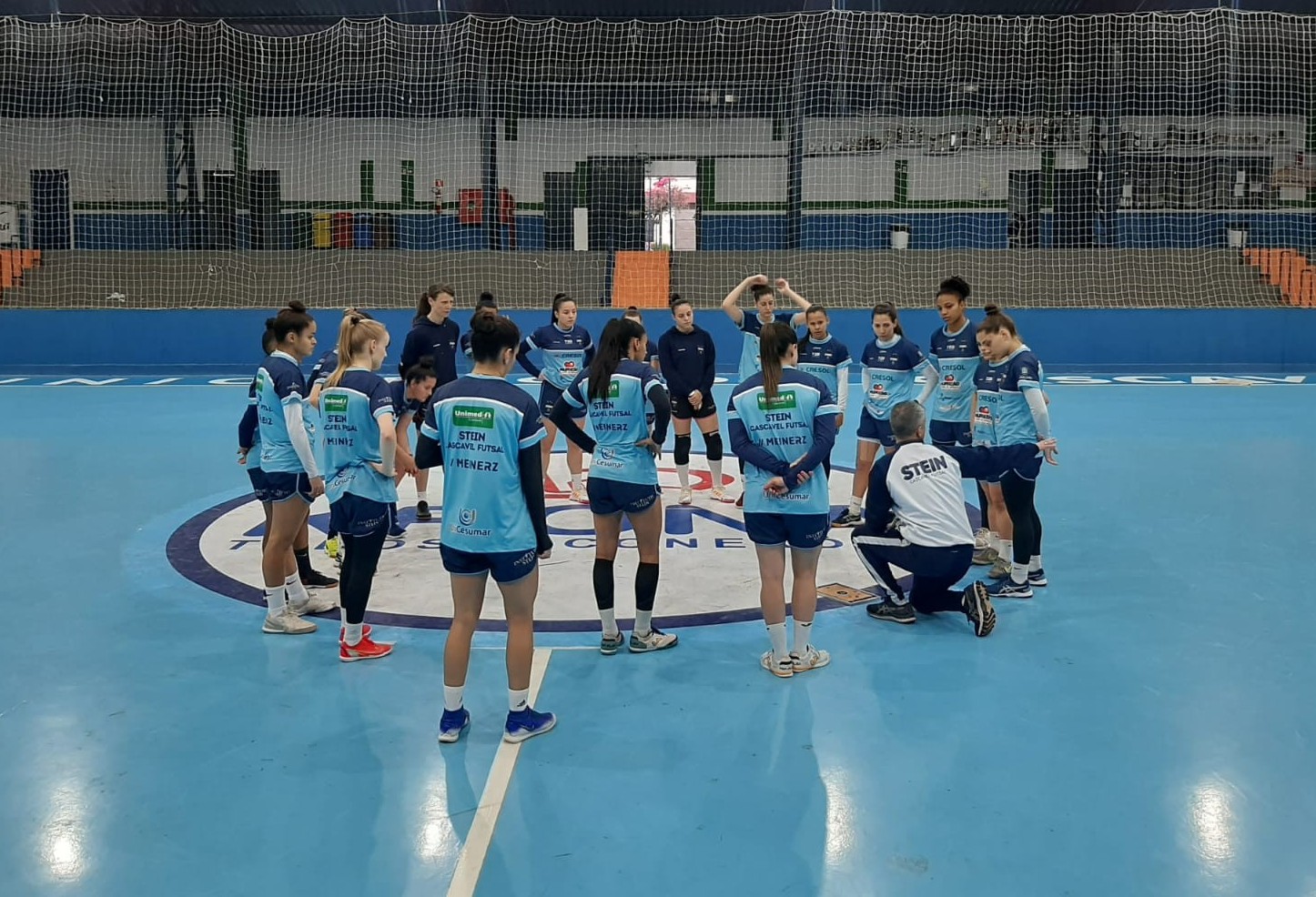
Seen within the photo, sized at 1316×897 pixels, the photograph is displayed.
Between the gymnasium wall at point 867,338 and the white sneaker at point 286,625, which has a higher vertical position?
the gymnasium wall at point 867,338

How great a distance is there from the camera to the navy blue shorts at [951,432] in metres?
7.99

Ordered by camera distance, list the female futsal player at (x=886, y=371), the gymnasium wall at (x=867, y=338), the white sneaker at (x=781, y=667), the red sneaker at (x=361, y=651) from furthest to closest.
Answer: the gymnasium wall at (x=867, y=338), the female futsal player at (x=886, y=371), the red sneaker at (x=361, y=651), the white sneaker at (x=781, y=667)

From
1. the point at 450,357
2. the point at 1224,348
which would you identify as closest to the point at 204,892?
the point at 450,357

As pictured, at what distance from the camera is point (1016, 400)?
6770mm

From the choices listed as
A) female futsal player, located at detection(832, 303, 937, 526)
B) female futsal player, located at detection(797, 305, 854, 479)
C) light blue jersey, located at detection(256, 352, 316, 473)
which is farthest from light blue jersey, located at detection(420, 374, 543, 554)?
female futsal player, located at detection(797, 305, 854, 479)

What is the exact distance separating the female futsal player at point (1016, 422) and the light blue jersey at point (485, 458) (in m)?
3.55

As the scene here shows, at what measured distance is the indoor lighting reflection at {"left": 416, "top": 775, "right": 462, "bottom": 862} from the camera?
3.86 metres

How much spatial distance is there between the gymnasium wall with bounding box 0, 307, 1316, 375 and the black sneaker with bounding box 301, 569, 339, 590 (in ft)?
45.5

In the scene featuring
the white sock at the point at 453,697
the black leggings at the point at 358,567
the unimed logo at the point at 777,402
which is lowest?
the white sock at the point at 453,697

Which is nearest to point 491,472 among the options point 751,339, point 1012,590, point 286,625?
point 286,625

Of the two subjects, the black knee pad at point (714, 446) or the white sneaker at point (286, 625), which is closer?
the white sneaker at point (286, 625)

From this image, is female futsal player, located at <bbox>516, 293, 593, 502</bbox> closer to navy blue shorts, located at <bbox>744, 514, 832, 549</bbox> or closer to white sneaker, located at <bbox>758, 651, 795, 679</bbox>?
white sneaker, located at <bbox>758, 651, 795, 679</bbox>

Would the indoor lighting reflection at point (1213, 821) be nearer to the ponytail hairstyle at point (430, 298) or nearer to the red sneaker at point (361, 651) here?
the red sneaker at point (361, 651)

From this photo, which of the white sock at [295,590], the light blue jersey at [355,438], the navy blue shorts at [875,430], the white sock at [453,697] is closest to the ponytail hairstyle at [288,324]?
the light blue jersey at [355,438]
